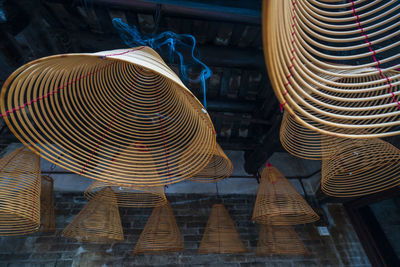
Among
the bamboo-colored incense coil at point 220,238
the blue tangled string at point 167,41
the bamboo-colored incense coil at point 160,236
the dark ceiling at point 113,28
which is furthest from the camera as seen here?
the bamboo-colored incense coil at point 220,238

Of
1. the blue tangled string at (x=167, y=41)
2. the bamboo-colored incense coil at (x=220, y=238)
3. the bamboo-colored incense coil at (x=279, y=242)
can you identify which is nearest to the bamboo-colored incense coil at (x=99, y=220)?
the bamboo-colored incense coil at (x=220, y=238)

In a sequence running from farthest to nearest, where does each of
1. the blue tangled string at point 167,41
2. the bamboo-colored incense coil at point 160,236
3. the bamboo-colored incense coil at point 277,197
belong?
the bamboo-colored incense coil at point 160,236 < the bamboo-colored incense coil at point 277,197 < the blue tangled string at point 167,41

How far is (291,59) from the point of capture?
2.15 ft

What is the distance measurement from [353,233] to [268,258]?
202 cm

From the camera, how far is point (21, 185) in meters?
2.25

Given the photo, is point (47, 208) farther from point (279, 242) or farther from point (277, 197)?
point (279, 242)

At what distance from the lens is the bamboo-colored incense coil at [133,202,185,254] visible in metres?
2.86

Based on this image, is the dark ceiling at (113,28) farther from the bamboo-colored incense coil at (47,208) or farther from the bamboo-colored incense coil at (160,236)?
the bamboo-colored incense coil at (160,236)

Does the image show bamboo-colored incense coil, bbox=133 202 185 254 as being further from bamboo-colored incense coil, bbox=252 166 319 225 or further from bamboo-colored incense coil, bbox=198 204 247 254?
bamboo-colored incense coil, bbox=252 166 319 225

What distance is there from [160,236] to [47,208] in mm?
1865

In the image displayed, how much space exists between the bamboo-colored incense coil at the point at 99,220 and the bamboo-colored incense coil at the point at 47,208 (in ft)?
2.59

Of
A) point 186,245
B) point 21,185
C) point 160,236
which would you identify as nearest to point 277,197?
point 160,236

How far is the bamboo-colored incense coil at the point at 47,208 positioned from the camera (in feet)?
10.6

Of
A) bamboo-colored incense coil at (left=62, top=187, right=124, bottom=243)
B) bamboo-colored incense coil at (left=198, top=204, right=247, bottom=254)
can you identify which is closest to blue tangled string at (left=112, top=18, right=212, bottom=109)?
bamboo-colored incense coil at (left=62, top=187, right=124, bottom=243)
